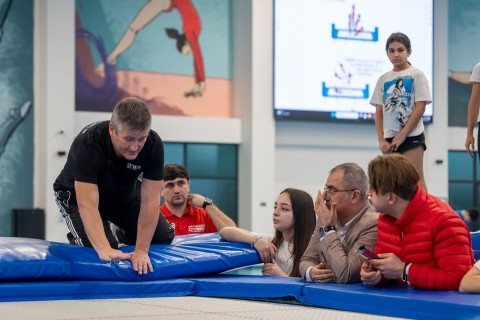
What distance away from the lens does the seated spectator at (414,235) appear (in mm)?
3623

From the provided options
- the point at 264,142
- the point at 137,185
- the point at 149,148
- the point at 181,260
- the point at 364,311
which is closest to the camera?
the point at 364,311

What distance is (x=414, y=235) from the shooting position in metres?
3.73

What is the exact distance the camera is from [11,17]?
12.5 meters

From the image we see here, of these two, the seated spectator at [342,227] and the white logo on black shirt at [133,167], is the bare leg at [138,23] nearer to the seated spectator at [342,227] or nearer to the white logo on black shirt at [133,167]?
the white logo on black shirt at [133,167]

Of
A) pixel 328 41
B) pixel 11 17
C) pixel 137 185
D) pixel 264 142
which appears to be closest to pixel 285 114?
pixel 264 142

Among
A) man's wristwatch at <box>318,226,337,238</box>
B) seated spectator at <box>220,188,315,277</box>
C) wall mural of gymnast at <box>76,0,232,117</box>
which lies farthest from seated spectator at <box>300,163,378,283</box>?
wall mural of gymnast at <box>76,0,232,117</box>

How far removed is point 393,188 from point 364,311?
0.60m

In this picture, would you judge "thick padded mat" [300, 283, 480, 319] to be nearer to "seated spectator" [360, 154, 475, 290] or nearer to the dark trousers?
"seated spectator" [360, 154, 475, 290]

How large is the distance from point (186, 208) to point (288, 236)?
1.57 metres

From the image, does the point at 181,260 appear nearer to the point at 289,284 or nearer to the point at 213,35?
the point at 289,284

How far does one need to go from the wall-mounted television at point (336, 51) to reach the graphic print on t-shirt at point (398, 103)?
765cm

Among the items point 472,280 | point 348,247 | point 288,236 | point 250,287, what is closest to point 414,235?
point 472,280

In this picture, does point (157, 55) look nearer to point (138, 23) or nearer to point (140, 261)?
point (138, 23)

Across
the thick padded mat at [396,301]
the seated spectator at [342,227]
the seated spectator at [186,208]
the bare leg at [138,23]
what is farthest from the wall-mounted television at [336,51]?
the thick padded mat at [396,301]
